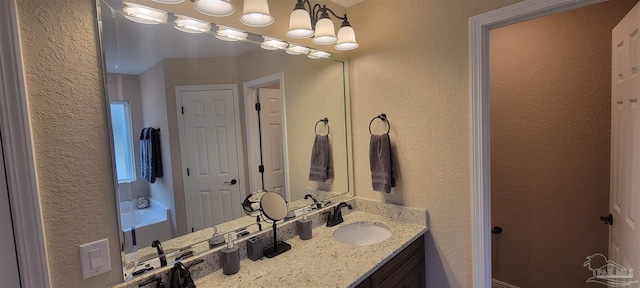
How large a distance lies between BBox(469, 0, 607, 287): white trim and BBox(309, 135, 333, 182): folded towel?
91 centimetres

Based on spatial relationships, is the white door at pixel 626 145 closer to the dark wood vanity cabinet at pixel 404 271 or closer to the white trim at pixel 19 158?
the dark wood vanity cabinet at pixel 404 271

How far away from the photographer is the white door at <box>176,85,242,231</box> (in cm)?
129

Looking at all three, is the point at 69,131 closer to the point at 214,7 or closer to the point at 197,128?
the point at 197,128

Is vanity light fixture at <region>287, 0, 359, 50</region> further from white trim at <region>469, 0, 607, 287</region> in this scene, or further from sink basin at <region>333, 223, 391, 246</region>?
sink basin at <region>333, 223, 391, 246</region>

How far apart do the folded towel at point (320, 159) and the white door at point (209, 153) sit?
0.60 meters

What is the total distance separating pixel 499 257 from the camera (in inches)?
94.5

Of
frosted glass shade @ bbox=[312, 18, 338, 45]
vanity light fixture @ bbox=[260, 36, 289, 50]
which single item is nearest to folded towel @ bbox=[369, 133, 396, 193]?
frosted glass shade @ bbox=[312, 18, 338, 45]

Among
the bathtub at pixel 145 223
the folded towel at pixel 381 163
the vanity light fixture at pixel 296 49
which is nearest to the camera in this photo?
the bathtub at pixel 145 223

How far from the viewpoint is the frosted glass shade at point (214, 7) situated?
3.72 feet

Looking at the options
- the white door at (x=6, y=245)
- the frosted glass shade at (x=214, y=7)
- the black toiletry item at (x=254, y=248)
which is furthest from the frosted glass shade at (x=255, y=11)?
the black toiletry item at (x=254, y=248)

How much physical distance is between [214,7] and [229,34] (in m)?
0.24

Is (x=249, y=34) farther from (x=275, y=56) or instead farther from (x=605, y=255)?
(x=605, y=255)

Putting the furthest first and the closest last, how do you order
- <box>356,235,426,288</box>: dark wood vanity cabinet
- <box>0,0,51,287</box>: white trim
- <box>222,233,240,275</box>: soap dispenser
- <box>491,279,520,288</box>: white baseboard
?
<box>491,279,520,288</box>: white baseboard
<box>356,235,426,288</box>: dark wood vanity cabinet
<box>222,233,240,275</box>: soap dispenser
<box>0,0,51,287</box>: white trim

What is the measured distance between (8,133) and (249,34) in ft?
3.35
